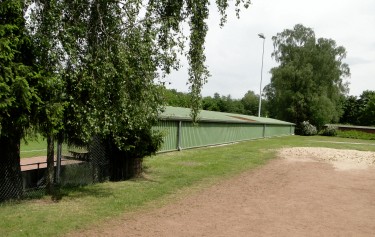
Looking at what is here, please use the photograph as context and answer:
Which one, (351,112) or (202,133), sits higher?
(351,112)

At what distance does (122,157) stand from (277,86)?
1898 inches

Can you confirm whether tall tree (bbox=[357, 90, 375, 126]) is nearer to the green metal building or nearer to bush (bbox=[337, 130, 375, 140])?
bush (bbox=[337, 130, 375, 140])

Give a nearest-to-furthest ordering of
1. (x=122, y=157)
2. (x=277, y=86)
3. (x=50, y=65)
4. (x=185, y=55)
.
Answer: (x=50, y=65)
(x=185, y=55)
(x=122, y=157)
(x=277, y=86)

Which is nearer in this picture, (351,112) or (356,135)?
(356,135)

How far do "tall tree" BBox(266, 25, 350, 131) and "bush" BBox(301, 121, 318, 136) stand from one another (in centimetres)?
134

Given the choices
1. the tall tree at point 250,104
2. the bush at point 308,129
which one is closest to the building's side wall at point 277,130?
the bush at point 308,129

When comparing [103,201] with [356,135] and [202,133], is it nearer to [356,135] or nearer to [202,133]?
[202,133]

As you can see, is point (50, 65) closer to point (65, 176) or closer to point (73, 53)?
point (73, 53)

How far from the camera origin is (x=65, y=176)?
1055 centimetres

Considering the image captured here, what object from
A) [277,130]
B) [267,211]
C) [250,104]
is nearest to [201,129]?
[267,211]

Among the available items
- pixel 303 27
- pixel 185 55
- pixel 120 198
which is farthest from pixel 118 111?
pixel 303 27

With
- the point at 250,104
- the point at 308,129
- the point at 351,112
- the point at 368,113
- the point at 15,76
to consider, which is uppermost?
the point at 250,104

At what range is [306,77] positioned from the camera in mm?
55062

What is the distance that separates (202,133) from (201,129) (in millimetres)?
410
